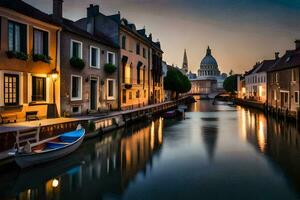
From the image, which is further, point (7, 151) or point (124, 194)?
point (7, 151)

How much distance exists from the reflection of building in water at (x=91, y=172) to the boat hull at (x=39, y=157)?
0.40 m

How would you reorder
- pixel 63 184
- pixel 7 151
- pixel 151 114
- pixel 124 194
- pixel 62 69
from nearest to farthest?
pixel 124 194 < pixel 63 184 < pixel 7 151 < pixel 62 69 < pixel 151 114

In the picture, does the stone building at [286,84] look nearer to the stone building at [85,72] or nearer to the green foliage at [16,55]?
the stone building at [85,72]

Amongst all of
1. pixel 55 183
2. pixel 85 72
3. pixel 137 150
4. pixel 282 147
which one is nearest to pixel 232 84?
pixel 85 72

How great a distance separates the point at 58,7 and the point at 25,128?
43.4 feet

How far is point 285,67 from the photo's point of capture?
38594 mm

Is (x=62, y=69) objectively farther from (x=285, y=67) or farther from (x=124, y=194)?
(x=285, y=67)

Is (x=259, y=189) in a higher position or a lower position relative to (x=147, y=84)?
lower

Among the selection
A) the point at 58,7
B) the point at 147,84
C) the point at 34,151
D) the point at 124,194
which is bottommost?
the point at 124,194

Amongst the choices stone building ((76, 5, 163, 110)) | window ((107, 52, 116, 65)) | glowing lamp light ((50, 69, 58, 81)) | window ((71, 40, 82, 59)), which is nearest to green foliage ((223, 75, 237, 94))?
stone building ((76, 5, 163, 110))

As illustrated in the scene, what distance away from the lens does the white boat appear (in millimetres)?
12962

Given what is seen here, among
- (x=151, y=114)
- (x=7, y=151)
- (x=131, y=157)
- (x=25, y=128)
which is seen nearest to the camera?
(x=7, y=151)

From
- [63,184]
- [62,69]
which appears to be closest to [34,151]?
[63,184]

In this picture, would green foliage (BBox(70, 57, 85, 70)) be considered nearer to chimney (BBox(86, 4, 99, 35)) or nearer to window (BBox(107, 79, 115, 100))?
window (BBox(107, 79, 115, 100))
